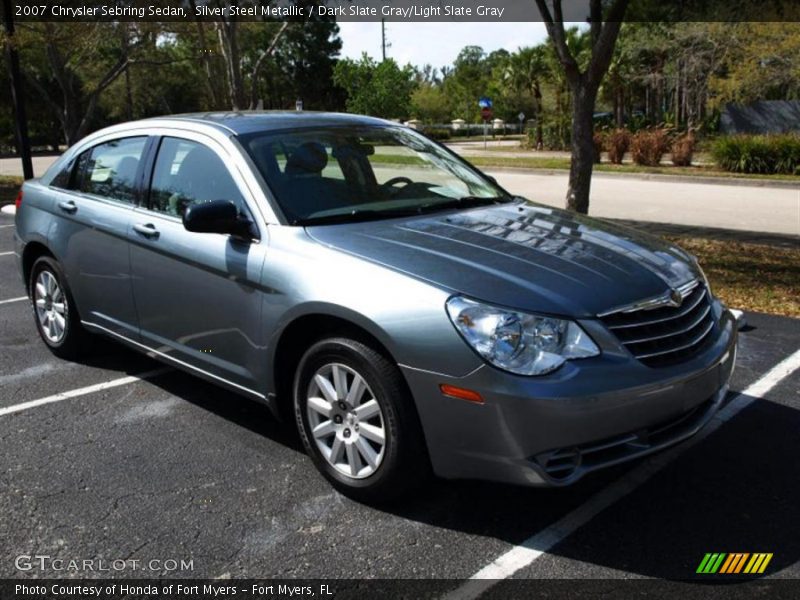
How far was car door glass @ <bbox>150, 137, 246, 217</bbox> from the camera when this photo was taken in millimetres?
4074

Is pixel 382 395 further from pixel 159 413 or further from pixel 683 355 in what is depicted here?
pixel 159 413

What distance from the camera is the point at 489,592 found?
284cm

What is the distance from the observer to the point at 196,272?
4.00 meters

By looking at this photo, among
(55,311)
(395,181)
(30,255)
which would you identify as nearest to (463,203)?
(395,181)

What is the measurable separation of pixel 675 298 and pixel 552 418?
875mm

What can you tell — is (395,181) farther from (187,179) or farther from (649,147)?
(649,147)

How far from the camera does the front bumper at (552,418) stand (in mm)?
2908

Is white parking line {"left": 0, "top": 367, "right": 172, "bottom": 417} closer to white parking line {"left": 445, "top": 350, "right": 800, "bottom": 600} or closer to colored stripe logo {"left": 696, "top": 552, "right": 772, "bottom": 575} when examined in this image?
white parking line {"left": 445, "top": 350, "right": 800, "bottom": 600}

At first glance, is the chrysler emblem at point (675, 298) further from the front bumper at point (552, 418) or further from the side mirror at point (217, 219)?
the side mirror at point (217, 219)

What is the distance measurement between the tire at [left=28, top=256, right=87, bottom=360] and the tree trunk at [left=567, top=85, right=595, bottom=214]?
6031mm

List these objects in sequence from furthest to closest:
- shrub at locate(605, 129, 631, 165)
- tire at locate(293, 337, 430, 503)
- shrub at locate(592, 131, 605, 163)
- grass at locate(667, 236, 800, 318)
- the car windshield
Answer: shrub at locate(592, 131, 605, 163), shrub at locate(605, 129, 631, 165), grass at locate(667, 236, 800, 318), the car windshield, tire at locate(293, 337, 430, 503)

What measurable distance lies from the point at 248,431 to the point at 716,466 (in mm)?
2383

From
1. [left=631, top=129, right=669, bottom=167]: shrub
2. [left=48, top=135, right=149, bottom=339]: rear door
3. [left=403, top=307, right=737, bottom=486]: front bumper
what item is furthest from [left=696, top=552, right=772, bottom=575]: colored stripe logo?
[left=631, top=129, right=669, bottom=167]: shrub

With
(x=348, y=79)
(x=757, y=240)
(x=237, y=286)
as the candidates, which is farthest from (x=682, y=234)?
(x=348, y=79)
